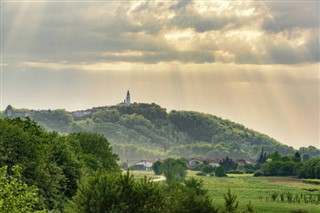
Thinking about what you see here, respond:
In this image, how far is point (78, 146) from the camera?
104188mm

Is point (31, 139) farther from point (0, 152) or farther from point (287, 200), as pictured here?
point (287, 200)

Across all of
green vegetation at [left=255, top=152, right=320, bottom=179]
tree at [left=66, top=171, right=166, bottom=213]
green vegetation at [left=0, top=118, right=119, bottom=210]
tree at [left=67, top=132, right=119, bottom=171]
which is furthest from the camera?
green vegetation at [left=255, top=152, right=320, bottom=179]

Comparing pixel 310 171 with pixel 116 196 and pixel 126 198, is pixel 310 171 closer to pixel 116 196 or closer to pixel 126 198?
pixel 126 198

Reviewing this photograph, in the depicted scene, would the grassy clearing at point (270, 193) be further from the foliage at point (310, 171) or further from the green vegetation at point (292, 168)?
the green vegetation at point (292, 168)

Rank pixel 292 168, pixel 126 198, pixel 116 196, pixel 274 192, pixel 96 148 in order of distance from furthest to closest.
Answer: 1. pixel 292 168
2. pixel 274 192
3. pixel 96 148
4. pixel 126 198
5. pixel 116 196

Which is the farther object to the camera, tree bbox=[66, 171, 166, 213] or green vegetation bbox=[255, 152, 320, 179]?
green vegetation bbox=[255, 152, 320, 179]

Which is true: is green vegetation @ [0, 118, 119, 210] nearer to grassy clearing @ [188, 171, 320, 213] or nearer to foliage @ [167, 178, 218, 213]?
foliage @ [167, 178, 218, 213]

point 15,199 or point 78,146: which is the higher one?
point 78,146

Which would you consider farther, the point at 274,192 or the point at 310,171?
the point at 310,171

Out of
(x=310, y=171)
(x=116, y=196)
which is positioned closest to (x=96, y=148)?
(x=116, y=196)

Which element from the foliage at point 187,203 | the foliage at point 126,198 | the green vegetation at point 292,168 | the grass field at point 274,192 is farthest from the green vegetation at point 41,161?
the green vegetation at point 292,168

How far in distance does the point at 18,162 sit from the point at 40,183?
3.80 meters

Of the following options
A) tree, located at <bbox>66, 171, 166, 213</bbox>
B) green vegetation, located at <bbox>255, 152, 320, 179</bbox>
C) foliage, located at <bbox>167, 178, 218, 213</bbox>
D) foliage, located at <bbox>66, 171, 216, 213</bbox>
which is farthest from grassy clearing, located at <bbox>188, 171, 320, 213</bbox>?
tree, located at <bbox>66, 171, 166, 213</bbox>

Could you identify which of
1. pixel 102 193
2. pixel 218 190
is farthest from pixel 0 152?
pixel 218 190
